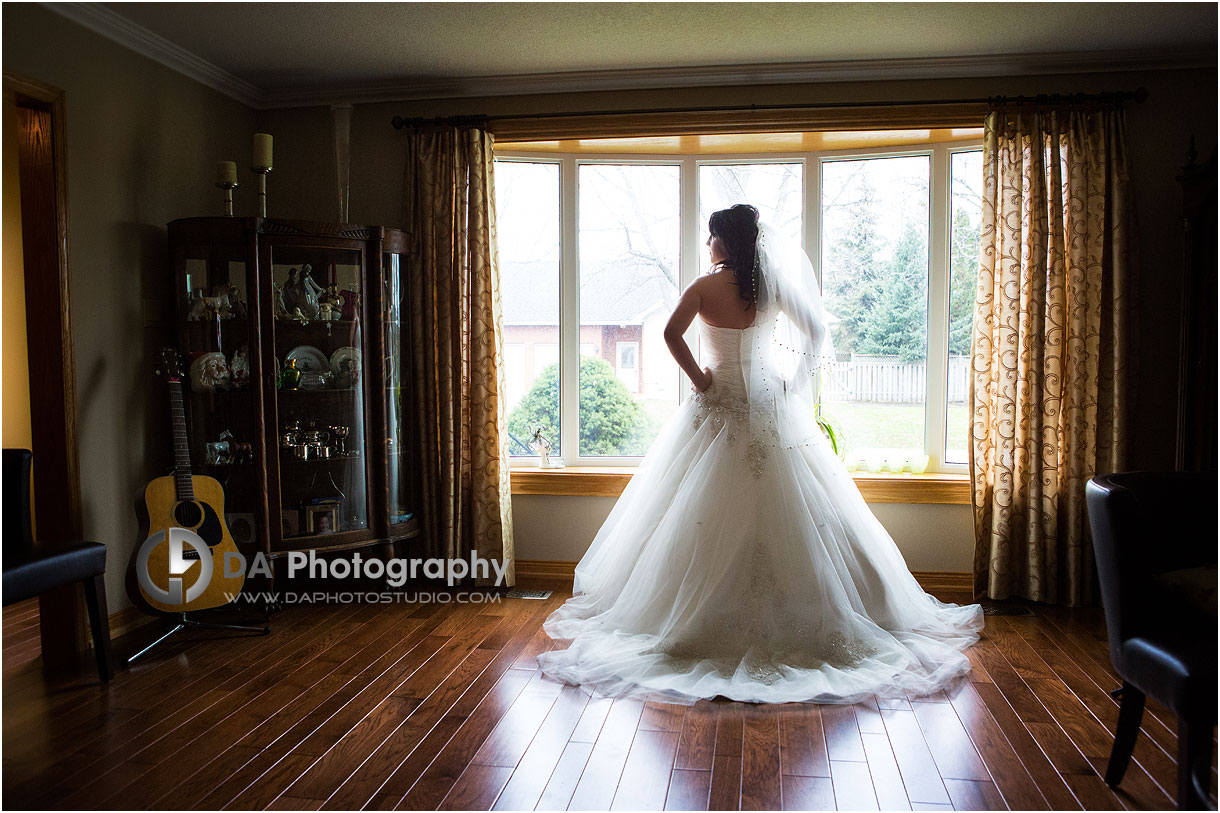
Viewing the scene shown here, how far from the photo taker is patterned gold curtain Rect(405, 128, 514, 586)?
4.26 m

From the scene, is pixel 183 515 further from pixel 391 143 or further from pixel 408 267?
pixel 391 143

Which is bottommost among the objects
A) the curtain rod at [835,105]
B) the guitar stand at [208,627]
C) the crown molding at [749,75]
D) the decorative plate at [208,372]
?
the guitar stand at [208,627]

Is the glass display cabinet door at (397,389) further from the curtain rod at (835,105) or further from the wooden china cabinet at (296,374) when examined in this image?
the curtain rod at (835,105)

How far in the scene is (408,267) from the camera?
4285 millimetres

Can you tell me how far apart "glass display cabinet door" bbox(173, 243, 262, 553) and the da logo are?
0.38 metres

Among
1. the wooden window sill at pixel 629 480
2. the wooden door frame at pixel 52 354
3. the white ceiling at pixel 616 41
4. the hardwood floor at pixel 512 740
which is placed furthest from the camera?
the wooden window sill at pixel 629 480

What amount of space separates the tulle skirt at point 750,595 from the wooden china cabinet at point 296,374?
4.17 ft

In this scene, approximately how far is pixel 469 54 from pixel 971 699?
3.36 m

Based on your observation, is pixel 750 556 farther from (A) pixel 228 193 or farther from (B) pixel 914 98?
(A) pixel 228 193

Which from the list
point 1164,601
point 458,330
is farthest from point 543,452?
point 1164,601

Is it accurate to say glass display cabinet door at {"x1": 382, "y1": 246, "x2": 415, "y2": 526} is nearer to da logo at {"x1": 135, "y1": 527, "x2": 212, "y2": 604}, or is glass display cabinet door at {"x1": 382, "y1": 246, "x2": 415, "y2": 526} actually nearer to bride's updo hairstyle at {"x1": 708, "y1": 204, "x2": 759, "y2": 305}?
da logo at {"x1": 135, "y1": 527, "x2": 212, "y2": 604}

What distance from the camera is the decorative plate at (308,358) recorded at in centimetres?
394

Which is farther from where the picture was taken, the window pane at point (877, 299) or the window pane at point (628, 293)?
the window pane at point (628, 293)

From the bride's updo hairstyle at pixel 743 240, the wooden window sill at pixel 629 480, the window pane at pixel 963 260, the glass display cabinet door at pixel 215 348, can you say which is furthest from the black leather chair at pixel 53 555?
the window pane at pixel 963 260
